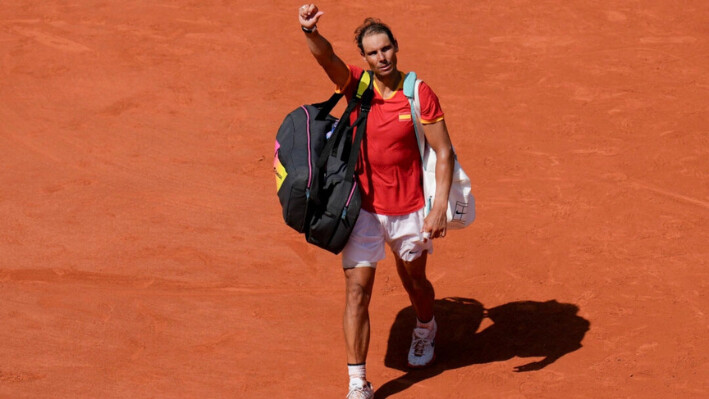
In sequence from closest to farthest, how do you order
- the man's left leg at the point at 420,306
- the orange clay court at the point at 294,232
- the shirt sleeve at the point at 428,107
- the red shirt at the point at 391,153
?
the shirt sleeve at the point at 428,107 < the red shirt at the point at 391,153 < the man's left leg at the point at 420,306 < the orange clay court at the point at 294,232

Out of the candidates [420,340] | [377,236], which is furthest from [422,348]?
[377,236]

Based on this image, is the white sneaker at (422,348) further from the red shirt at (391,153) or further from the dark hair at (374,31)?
the dark hair at (374,31)

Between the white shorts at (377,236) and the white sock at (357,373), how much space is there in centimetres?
62

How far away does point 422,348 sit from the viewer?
7.71 metres

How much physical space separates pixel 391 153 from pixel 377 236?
0.54 metres

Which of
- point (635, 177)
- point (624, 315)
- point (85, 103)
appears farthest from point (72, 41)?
point (624, 315)

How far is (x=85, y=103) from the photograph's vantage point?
11.6 meters

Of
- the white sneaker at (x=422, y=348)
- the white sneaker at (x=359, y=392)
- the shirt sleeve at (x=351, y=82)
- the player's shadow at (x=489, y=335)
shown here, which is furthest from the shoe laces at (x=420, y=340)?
the shirt sleeve at (x=351, y=82)

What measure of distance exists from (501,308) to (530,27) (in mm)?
5733

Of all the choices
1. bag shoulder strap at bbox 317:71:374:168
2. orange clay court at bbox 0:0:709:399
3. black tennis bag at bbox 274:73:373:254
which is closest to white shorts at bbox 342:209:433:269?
black tennis bag at bbox 274:73:373:254

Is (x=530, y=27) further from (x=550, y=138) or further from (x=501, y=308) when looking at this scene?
(x=501, y=308)

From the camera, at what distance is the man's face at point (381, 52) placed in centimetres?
666

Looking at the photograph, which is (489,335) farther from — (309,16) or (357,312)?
(309,16)

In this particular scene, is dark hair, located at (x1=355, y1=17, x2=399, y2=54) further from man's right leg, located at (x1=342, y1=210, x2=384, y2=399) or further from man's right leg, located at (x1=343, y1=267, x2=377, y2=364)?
man's right leg, located at (x1=343, y1=267, x2=377, y2=364)
